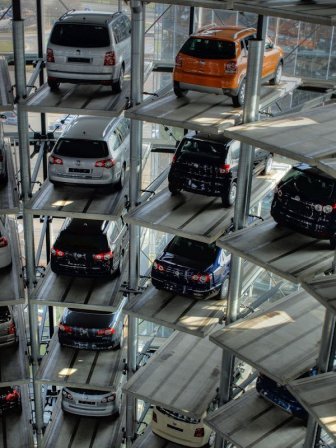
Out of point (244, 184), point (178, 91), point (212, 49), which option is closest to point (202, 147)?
point (178, 91)

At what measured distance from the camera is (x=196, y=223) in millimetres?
14023

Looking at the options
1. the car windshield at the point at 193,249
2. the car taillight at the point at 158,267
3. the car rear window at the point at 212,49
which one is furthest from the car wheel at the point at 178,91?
the car taillight at the point at 158,267

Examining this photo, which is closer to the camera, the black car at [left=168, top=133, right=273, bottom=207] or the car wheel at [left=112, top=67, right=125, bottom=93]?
the black car at [left=168, top=133, right=273, bottom=207]

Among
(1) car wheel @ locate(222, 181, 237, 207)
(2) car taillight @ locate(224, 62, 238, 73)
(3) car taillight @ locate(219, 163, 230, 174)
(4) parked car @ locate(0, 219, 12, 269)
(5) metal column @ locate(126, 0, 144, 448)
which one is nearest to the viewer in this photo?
(5) metal column @ locate(126, 0, 144, 448)

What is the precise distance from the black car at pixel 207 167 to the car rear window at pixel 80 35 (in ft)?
8.59

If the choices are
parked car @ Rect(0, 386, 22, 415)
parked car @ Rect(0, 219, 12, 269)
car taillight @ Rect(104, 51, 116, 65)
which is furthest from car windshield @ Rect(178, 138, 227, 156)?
parked car @ Rect(0, 386, 22, 415)

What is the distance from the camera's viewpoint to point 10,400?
1681 cm

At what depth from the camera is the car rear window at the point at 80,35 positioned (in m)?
15.1

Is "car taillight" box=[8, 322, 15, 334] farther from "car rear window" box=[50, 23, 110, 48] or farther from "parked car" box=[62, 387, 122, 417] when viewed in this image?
"car rear window" box=[50, 23, 110, 48]

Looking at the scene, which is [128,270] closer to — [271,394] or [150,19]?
[271,394]

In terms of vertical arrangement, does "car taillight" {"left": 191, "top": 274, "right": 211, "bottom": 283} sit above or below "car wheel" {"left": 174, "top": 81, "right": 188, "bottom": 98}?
below

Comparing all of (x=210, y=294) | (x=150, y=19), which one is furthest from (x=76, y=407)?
(x=150, y=19)

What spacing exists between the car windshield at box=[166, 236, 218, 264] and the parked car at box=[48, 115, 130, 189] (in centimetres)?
180

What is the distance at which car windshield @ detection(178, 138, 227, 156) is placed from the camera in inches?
567
